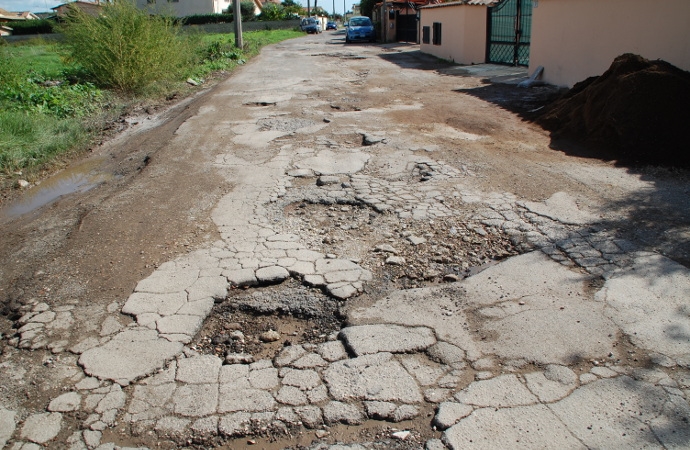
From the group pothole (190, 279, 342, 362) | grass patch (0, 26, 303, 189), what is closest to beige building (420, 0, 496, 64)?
grass patch (0, 26, 303, 189)

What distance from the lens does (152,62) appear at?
13680 mm

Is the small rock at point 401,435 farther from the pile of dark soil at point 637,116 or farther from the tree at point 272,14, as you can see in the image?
the tree at point 272,14

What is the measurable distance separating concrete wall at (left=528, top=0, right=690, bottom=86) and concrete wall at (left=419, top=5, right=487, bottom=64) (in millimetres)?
5177

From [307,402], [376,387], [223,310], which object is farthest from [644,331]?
[223,310]

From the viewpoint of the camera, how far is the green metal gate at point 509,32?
1641 centimetres

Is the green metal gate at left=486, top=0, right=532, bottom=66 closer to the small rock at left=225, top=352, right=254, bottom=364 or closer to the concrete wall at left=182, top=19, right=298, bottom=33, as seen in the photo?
the small rock at left=225, top=352, right=254, bottom=364

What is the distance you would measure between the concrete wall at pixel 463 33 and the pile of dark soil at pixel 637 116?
1117 cm

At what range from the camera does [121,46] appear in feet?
43.0

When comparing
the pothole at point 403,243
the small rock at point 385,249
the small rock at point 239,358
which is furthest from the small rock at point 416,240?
the small rock at point 239,358

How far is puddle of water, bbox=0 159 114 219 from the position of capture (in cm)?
656

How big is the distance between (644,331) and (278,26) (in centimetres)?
5447

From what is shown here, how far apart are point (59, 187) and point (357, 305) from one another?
542 cm

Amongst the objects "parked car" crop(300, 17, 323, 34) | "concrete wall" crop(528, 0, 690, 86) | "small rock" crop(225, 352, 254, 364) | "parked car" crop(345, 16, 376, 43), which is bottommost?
"small rock" crop(225, 352, 254, 364)

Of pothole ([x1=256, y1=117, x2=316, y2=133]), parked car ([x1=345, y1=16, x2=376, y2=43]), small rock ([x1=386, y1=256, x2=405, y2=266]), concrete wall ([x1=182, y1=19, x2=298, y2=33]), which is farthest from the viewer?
concrete wall ([x1=182, y1=19, x2=298, y2=33])
